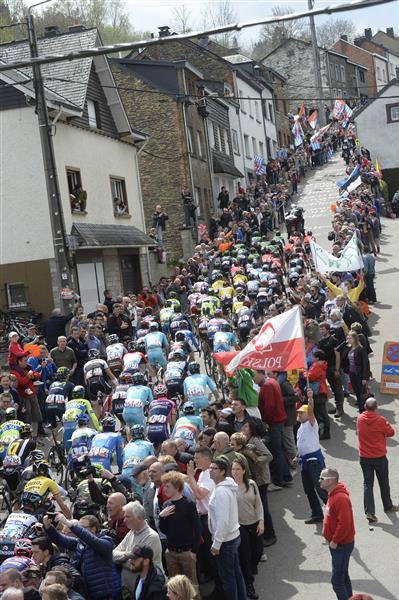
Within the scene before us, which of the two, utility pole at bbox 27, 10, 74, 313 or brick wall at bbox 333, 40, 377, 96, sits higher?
brick wall at bbox 333, 40, 377, 96

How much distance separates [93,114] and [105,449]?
22.1 m

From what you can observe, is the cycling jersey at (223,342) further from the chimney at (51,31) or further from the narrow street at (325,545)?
the chimney at (51,31)

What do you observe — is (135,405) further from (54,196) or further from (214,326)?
(54,196)

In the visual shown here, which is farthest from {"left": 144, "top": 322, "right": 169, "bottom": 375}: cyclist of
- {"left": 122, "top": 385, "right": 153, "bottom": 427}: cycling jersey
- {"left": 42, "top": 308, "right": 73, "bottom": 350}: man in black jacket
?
{"left": 122, "top": 385, "right": 153, "bottom": 427}: cycling jersey

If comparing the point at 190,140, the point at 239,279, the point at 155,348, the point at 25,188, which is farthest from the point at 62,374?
the point at 190,140

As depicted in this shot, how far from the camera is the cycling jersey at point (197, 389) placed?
47.5 ft

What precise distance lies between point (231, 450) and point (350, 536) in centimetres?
188

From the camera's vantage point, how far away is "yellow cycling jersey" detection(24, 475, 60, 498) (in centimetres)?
998

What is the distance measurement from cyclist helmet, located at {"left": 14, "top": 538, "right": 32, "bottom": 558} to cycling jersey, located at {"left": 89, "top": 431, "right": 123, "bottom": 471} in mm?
3153

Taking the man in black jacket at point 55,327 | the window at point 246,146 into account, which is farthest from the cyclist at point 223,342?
the window at point 246,146

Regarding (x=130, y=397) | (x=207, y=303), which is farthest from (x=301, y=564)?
(x=207, y=303)

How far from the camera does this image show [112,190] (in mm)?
33469

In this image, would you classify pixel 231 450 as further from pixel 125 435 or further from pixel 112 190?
pixel 112 190

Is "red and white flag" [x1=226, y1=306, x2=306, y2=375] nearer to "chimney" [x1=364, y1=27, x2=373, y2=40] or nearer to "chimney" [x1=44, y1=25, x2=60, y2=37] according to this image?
"chimney" [x1=44, y1=25, x2=60, y2=37]
